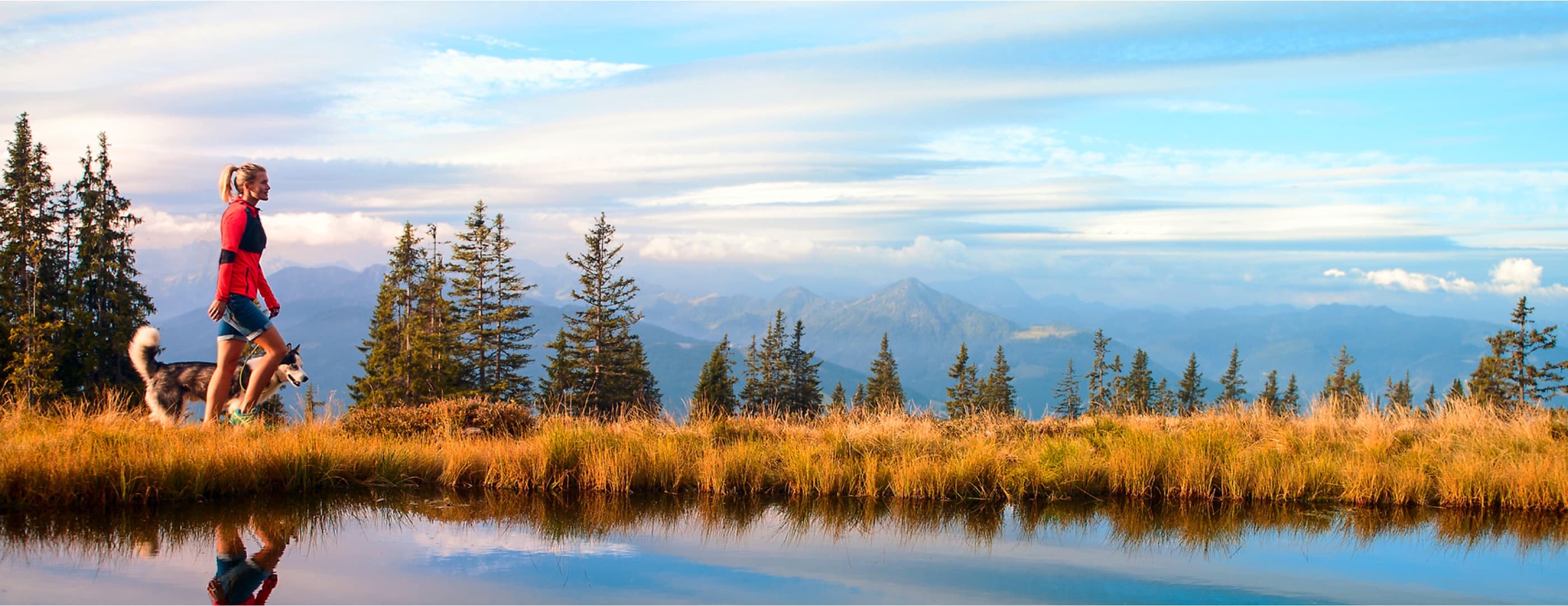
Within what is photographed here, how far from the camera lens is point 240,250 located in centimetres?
905

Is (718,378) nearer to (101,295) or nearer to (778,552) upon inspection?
(101,295)

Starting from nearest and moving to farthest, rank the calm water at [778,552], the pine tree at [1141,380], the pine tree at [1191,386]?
the calm water at [778,552] → the pine tree at [1141,380] → the pine tree at [1191,386]

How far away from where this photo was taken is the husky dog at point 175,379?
10625 millimetres

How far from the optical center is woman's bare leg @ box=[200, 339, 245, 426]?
9531 millimetres

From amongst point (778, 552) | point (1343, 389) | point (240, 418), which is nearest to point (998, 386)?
point (1343, 389)

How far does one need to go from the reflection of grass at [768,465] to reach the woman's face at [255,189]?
2195mm

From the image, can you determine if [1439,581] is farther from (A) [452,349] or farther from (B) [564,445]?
(A) [452,349]

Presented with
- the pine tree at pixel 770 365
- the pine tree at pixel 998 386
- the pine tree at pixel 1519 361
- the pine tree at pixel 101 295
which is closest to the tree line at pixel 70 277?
the pine tree at pixel 101 295

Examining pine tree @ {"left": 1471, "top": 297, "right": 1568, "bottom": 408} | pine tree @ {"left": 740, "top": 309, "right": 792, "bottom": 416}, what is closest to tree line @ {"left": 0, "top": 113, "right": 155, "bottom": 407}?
pine tree @ {"left": 740, "top": 309, "right": 792, "bottom": 416}

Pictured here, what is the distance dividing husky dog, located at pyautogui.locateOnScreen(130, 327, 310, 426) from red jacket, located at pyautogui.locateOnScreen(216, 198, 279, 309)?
163 centimetres

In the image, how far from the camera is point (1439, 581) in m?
6.41

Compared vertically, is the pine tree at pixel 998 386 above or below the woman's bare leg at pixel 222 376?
below

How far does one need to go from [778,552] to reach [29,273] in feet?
139

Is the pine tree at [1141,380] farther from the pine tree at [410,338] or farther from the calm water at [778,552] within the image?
the calm water at [778,552]
